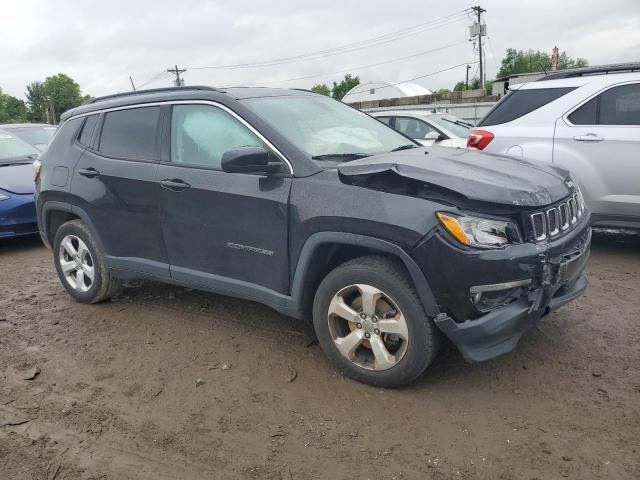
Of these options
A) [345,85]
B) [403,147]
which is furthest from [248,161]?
[345,85]

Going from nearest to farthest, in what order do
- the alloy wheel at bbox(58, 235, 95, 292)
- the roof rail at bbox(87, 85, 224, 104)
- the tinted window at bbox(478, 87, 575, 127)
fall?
the roof rail at bbox(87, 85, 224, 104)
the alloy wheel at bbox(58, 235, 95, 292)
the tinted window at bbox(478, 87, 575, 127)

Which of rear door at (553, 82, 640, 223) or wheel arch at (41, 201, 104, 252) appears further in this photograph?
rear door at (553, 82, 640, 223)

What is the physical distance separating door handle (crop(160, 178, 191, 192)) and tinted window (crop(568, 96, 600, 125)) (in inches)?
161

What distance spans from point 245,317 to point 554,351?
2.30 m

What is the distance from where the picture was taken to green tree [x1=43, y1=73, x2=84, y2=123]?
9581 centimetres

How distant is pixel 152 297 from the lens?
5.27 metres

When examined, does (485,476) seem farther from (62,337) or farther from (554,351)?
(62,337)

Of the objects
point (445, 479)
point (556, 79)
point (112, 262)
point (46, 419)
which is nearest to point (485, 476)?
point (445, 479)

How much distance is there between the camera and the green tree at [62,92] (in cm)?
9581

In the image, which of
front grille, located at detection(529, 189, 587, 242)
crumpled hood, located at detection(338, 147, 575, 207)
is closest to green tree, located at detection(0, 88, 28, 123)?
crumpled hood, located at detection(338, 147, 575, 207)

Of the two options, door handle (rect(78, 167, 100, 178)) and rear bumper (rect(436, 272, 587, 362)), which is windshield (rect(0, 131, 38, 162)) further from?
rear bumper (rect(436, 272, 587, 362))

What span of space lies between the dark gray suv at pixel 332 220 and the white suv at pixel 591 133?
2174 millimetres

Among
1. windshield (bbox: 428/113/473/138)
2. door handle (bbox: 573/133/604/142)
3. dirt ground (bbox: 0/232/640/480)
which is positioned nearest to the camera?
dirt ground (bbox: 0/232/640/480)

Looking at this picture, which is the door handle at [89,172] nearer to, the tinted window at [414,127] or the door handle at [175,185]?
the door handle at [175,185]
